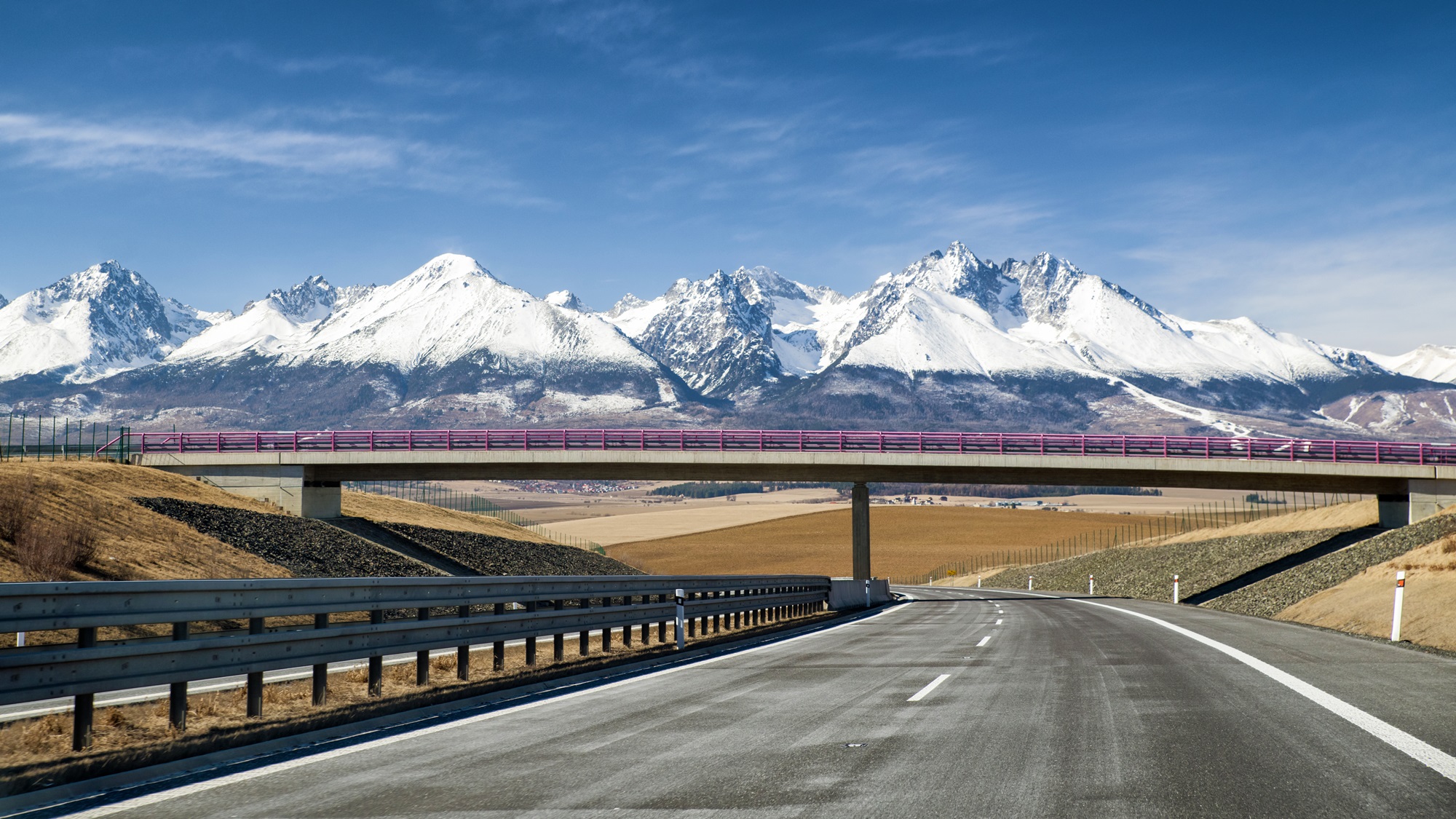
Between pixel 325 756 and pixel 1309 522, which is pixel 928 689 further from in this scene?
pixel 1309 522

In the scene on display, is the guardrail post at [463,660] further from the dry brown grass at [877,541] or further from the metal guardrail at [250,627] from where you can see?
the dry brown grass at [877,541]

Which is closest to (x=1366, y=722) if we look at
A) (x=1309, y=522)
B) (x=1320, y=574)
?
(x=1320, y=574)

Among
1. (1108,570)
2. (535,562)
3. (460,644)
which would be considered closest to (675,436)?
(535,562)

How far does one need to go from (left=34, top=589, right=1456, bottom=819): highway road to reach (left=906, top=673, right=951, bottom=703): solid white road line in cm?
5

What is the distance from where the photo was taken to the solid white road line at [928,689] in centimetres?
1109

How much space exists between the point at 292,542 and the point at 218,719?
26.6 m

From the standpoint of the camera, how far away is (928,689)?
39.3ft

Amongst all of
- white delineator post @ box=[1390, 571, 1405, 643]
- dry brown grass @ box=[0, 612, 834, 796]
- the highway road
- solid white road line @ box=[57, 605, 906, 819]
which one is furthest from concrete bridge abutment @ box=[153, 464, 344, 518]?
white delineator post @ box=[1390, 571, 1405, 643]

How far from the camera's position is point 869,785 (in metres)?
6.85

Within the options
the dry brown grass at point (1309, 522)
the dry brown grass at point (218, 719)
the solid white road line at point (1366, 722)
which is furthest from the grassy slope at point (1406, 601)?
the dry brown grass at point (1309, 522)

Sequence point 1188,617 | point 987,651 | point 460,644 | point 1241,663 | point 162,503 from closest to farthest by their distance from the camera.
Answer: point 460,644 → point 1241,663 → point 987,651 → point 1188,617 → point 162,503

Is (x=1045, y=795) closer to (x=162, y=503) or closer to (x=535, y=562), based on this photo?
(x=162, y=503)

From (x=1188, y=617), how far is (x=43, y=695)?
25.1 metres

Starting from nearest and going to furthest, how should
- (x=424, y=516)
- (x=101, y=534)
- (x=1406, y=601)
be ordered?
(x=1406, y=601), (x=101, y=534), (x=424, y=516)
